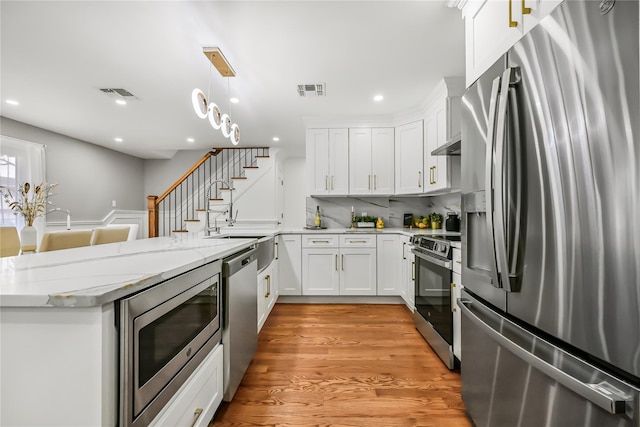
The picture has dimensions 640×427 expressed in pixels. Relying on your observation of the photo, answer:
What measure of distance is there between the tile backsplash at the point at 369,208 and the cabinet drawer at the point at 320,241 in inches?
33.9

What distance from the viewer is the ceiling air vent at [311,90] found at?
124 inches

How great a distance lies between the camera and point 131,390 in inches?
33.7

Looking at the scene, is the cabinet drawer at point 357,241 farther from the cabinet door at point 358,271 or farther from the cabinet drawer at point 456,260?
the cabinet drawer at point 456,260

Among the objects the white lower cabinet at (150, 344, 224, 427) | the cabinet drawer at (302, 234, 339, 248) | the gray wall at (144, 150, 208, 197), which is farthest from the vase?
the gray wall at (144, 150, 208, 197)

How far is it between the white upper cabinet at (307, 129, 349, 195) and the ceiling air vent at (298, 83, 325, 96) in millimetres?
867

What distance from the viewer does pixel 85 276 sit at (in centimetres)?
91

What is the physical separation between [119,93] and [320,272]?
322 centimetres

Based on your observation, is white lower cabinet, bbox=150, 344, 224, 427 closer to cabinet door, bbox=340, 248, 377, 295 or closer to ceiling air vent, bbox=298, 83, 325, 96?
cabinet door, bbox=340, 248, 377, 295

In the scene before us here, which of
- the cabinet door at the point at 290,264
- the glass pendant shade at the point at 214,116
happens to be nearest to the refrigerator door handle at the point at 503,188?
the glass pendant shade at the point at 214,116

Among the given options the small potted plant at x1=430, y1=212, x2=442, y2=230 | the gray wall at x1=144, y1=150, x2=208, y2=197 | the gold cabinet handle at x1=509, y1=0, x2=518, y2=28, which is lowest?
the small potted plant at x1=430, y1=212, x2=442, y2=230

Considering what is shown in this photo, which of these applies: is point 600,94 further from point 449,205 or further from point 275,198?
point 275,198

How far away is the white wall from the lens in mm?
6836

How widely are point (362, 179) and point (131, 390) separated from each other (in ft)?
12.0

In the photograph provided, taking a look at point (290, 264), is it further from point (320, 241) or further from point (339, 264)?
point (339, 264)
